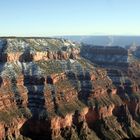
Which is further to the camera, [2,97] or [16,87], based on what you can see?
[16,87]

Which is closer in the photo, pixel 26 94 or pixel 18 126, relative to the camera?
pixel 18 126

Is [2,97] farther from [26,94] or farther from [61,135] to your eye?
[61,135]

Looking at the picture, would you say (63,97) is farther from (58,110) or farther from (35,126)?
(35,126)

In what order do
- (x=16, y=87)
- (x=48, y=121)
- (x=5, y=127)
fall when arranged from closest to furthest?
(x=5, y=127) → (x=48, y=121) → (x=16, y=87)

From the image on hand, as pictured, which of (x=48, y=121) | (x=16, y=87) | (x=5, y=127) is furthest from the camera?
(x=16, y=87)

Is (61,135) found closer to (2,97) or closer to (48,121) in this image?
(48,121)

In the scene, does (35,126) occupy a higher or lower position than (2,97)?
lower

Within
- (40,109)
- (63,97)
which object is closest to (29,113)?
(40,109)

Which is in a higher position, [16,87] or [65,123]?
[16,87]
